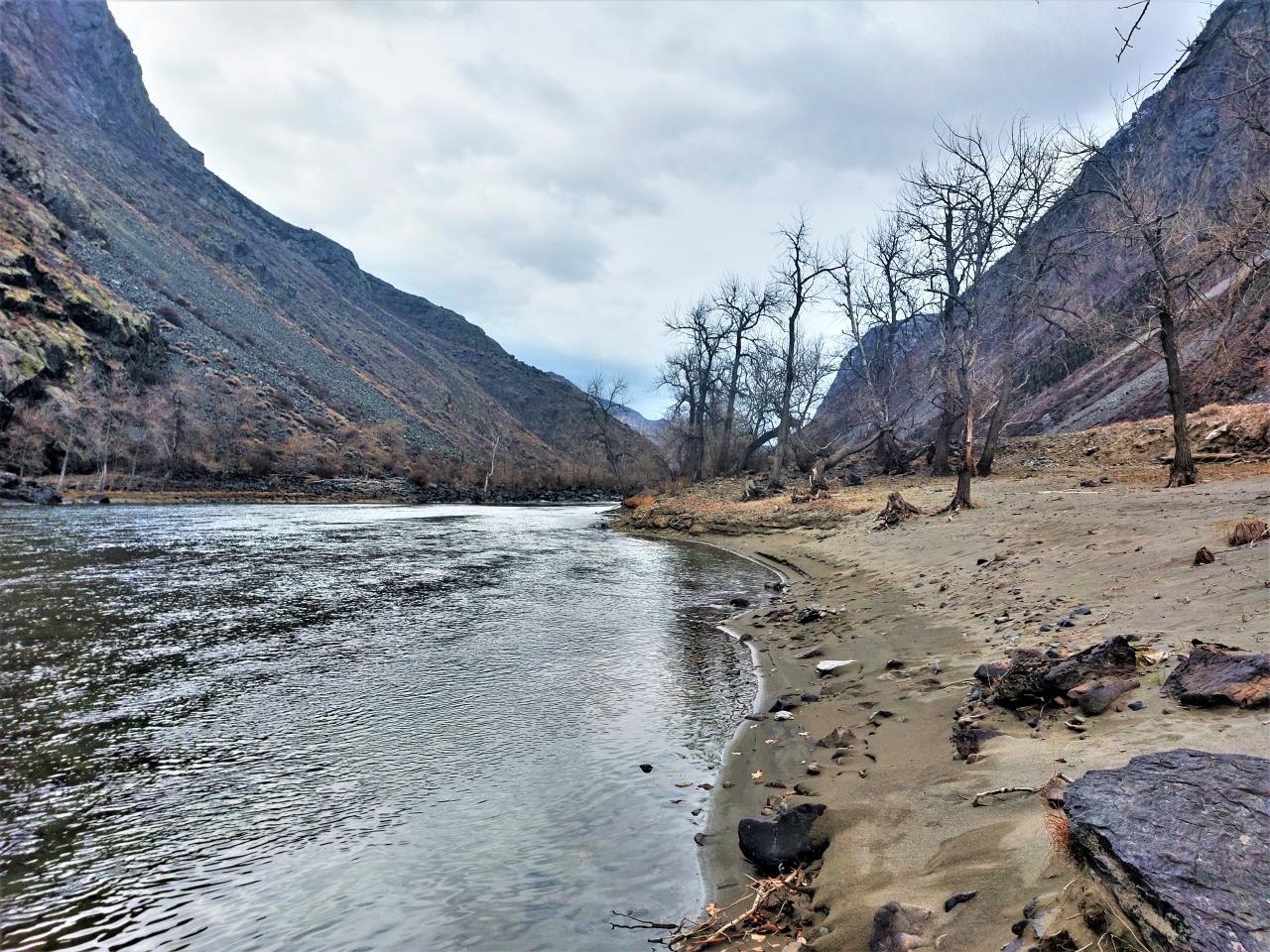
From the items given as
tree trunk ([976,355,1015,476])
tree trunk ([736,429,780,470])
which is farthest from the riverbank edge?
tree trunk ([736,429,780,470])

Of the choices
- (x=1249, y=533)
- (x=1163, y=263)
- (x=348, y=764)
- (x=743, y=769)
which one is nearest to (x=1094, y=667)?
(x=743, y=769)

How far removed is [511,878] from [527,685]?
3759mm

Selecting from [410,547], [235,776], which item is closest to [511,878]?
[235,776]

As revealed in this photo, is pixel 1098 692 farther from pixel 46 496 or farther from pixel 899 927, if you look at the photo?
pixel 46 496

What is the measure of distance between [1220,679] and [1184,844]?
2465mm

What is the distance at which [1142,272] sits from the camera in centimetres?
3375

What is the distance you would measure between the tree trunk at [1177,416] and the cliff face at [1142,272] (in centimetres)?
74

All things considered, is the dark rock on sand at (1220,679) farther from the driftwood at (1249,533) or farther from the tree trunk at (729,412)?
the tree trunk at (729,412)

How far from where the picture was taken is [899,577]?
11.9 meters

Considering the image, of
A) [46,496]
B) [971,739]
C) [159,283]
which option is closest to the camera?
[971,739]

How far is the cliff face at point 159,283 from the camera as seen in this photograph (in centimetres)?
5375

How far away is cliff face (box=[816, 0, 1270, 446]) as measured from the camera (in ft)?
33.9

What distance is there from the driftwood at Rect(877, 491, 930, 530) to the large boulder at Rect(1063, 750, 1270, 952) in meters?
15.5

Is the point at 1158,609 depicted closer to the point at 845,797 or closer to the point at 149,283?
the point at 845,797
